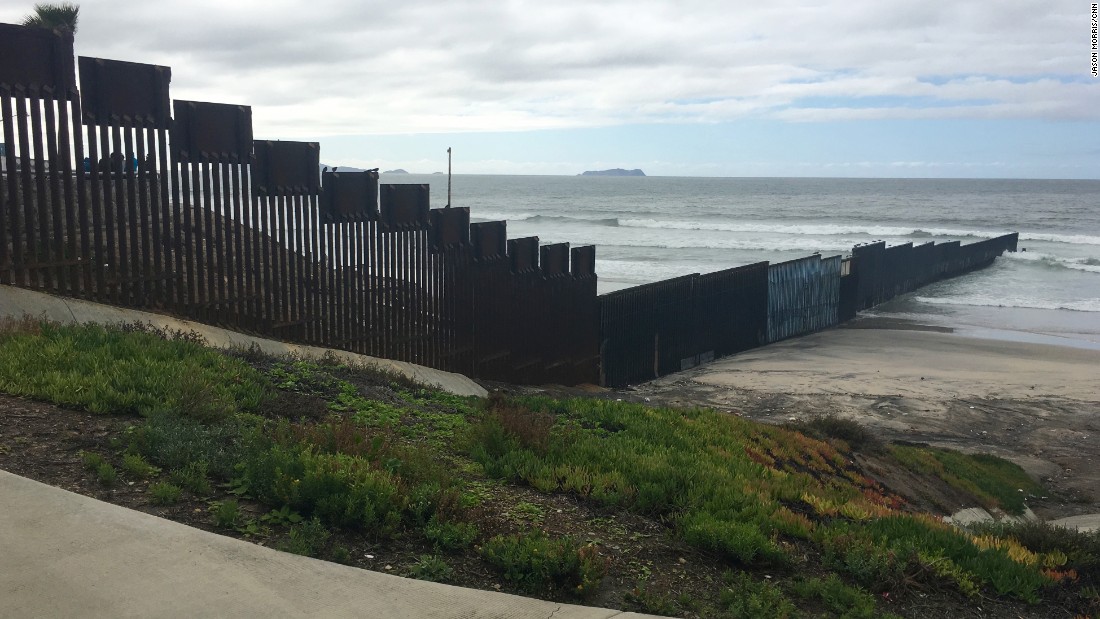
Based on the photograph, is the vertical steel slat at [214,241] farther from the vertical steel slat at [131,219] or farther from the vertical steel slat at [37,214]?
the vertical steel slat at [37,214]

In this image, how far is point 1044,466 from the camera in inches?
549

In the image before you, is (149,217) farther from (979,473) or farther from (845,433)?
(979,473)

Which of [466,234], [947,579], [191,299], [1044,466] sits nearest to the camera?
[947,579]

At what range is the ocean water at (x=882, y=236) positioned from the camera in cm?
3347

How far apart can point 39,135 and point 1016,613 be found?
33.9 ft

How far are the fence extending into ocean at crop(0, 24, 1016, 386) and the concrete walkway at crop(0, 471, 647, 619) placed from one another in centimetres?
591

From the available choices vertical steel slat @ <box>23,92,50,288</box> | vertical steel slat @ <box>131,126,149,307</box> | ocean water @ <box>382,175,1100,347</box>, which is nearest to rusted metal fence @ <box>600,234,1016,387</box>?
ocean water @ <box>382,175,1100,347</box>

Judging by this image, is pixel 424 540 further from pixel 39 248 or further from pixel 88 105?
pixel 88 105

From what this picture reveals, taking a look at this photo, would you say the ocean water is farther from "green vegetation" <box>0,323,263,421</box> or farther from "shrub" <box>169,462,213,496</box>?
"shrub" <box>169,462,213,496</box>

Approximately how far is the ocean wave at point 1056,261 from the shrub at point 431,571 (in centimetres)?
4933

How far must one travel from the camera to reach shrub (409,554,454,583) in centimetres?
491


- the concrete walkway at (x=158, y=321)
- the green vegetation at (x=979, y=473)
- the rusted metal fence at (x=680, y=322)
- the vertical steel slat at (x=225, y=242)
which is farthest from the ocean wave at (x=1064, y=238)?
the vertical steel slat at (x=225, y=242)

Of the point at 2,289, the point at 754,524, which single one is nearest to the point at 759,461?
the point at 754,524

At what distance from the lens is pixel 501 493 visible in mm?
6434
